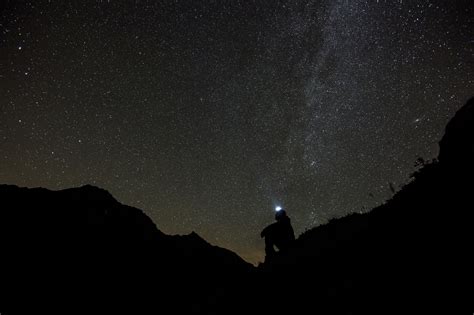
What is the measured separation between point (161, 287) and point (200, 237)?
520 centimetres

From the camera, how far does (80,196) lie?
694 inches

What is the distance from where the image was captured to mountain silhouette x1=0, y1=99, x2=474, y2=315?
6055 millimetres

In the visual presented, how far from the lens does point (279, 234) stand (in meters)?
14.0

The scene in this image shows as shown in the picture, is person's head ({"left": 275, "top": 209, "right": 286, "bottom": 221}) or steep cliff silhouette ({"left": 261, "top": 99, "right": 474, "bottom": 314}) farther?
person's head ({"left": 275, "top": 209, "right": 286, "bottom": 221})

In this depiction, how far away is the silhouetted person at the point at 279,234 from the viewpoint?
1386 centimetres

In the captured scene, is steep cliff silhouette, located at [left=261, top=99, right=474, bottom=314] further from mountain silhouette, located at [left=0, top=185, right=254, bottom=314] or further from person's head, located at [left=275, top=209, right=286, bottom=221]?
mountain silhouette, located at [left=0, top=185, right=254, bottom=314]

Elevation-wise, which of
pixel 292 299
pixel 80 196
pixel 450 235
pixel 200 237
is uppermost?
pixel 80 196

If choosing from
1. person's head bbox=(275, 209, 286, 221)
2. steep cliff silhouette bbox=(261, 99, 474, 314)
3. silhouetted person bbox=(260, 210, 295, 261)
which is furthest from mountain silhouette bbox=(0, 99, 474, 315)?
person's head bbox=(275, 209, 286, 221)

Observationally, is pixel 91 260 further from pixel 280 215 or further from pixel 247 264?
pixel 280 215

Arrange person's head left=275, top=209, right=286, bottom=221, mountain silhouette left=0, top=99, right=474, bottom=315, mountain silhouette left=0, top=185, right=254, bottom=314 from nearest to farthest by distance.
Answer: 1. mountain silhouette left=0, top=99, right=474, bottom=315
2. mountain silhouette left=0, top=185, right=254, bottom=314
3. person's head left=275, top=209, right=286, bottom=221

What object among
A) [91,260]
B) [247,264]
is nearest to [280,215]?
[247,264]

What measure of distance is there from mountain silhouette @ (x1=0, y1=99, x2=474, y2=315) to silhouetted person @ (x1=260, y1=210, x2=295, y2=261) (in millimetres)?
1417

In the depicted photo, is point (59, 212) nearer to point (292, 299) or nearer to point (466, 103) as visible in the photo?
point (292, 299)

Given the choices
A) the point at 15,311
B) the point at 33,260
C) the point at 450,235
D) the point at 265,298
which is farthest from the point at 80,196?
the point at 450,235
